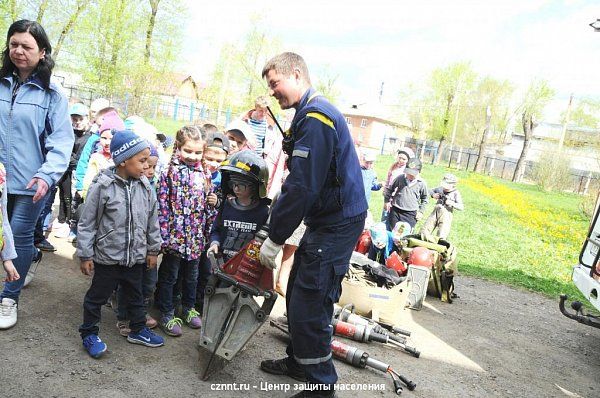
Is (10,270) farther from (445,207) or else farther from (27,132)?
(445,207)

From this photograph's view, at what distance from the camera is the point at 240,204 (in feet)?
12.6

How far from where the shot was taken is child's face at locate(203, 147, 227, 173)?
4430 mm

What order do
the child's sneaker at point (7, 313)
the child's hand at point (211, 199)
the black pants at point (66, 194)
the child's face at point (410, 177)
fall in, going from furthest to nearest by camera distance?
the child's face at point (410, 177) < the black pants at point (66, 194) < the child's hand at point (211, 199) < the child's sneaker at point (7, 313)

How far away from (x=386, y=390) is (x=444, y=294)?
124 inches

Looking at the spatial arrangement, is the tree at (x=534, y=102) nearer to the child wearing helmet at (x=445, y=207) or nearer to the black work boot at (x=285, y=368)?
the child wearing helmet at (x=445, y=207)

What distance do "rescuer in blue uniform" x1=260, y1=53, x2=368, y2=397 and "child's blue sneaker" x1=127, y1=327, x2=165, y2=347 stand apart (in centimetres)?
127

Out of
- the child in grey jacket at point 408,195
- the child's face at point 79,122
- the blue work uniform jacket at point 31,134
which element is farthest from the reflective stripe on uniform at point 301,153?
the child in grey jacket at point 408,195

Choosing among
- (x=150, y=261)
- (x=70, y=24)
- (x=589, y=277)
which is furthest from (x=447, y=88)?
(x=150, y=261)

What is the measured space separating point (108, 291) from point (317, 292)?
1573 mm

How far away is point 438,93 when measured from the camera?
5347 centimetres

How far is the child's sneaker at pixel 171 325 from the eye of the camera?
376 centimetres

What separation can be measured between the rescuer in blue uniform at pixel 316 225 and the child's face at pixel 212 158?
1.64m

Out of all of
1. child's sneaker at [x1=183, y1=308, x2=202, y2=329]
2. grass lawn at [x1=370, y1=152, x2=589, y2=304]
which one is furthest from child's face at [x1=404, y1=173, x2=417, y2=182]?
child's sneaker at [x1=183, y1=308, x2=202, y2=329]

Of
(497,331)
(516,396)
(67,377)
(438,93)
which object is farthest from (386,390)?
(438,93)
